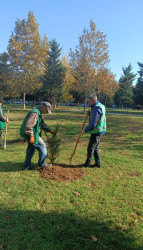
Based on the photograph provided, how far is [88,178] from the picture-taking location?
14.3ft

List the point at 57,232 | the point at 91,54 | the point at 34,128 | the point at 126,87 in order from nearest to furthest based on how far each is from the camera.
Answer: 1. the point at 57,232
2. the point at 34,128
3. the point at 91,54
4. the point at 126,87

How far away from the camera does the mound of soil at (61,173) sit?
14.0 ft

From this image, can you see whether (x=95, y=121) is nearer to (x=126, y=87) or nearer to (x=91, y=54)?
(x=91, y=54)

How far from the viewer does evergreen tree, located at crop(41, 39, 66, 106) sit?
94.8 ft

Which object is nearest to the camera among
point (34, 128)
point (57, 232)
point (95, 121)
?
point (57, 232)

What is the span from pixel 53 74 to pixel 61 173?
86.9ft

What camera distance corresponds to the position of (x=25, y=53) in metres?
26.5

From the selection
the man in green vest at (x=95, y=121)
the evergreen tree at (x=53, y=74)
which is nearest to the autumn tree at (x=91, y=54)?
the evergreen tree at (x=53, y=74)

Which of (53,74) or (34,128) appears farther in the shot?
(53,74)

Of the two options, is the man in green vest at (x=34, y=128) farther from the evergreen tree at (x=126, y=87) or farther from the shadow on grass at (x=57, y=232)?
the evergreen tree at (x=126, y=87)

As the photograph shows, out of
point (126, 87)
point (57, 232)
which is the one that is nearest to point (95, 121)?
point (57, 232)

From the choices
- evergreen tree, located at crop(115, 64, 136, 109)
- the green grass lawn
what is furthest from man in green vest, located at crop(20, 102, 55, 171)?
evergreen tree, located at crop(115, 64, 136, 109)

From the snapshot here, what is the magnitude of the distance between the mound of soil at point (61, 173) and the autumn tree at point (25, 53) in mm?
24306

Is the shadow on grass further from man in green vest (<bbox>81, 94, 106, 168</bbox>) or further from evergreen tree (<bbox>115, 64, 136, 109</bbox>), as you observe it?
evergreen tree (<bbox>115, 64, 136, 109</bbox>)
